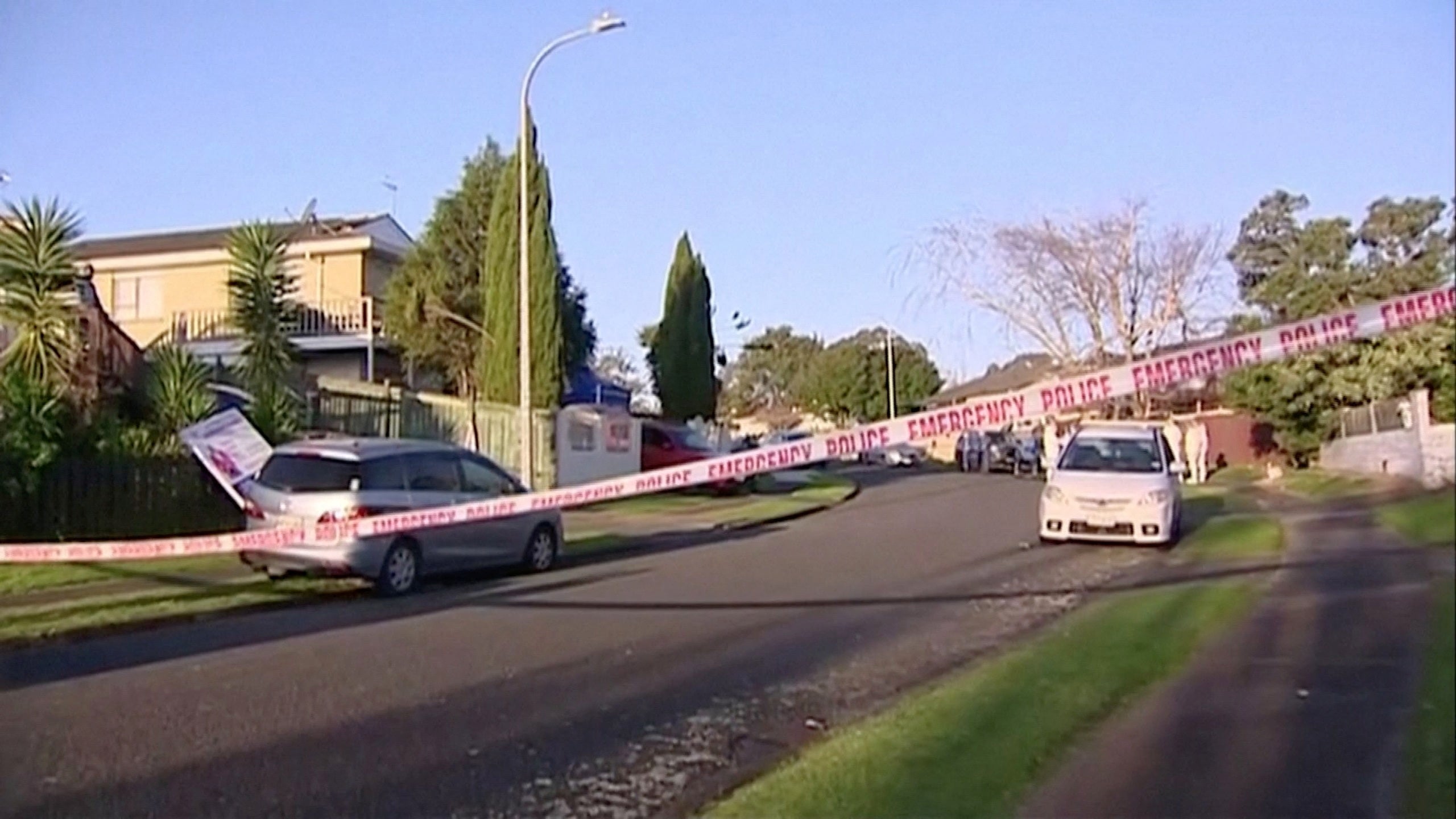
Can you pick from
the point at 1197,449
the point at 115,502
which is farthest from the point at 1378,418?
the point at 115,502

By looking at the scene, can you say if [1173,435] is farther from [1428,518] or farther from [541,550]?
[541,550]

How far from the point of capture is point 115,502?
16.4ft

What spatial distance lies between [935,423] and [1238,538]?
6.27ft

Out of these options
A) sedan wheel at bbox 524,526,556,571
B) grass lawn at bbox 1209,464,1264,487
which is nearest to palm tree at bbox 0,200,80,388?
grass lawn at bbox 1209,464,1264,487

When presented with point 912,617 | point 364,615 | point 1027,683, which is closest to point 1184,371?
point 1027,683

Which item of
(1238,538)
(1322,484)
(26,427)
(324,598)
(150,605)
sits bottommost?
(324,598)

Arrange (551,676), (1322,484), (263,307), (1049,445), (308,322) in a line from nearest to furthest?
(1322,484) → (263,307) → (308,322) → (1049,445) → (551,676)

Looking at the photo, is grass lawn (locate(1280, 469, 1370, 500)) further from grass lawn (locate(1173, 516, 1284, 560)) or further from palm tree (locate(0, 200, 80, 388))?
palm tree (locate(0, 200, 80, 388))

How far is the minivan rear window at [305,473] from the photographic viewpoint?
20.3ft

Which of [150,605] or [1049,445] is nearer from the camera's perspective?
[1049,445]

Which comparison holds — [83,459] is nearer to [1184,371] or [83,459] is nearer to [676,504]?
[1184,371]

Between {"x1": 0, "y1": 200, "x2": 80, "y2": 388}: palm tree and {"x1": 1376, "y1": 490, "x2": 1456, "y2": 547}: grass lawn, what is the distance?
3.11 metres

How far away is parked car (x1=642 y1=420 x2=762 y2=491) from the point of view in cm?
463

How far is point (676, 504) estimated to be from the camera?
27.3 ft
